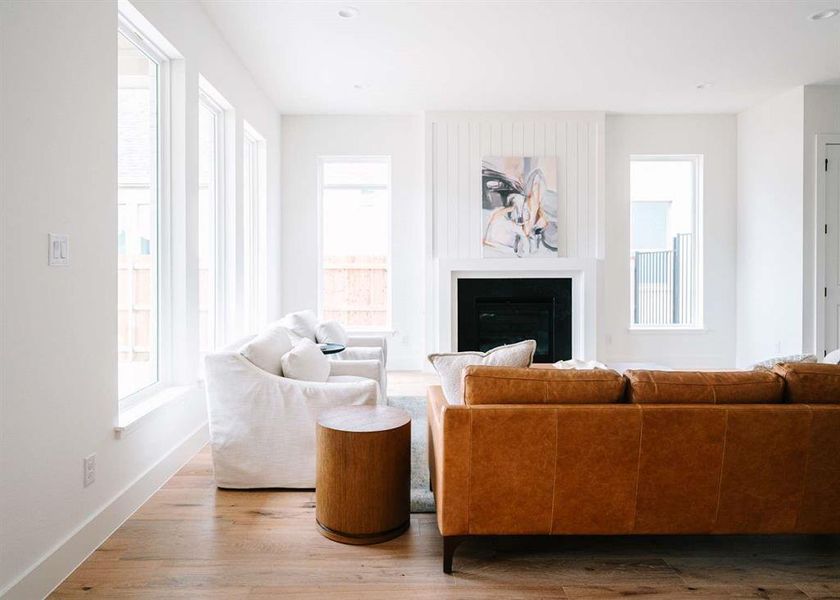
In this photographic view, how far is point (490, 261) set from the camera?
625 cm

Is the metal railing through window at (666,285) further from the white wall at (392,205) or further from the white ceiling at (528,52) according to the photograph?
the white wall at (392,205)

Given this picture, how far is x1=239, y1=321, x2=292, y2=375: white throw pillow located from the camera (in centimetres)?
314

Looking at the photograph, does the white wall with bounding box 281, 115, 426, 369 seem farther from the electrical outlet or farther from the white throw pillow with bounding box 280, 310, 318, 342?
the electrical outlet

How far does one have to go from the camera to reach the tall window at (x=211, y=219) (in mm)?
4242

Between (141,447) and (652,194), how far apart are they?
19.4 ft

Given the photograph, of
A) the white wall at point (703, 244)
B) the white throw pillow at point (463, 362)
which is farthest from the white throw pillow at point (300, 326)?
the white wall at point (703, 244)

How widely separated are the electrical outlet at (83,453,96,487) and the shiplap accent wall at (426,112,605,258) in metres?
4.38

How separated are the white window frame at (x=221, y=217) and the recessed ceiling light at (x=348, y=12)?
3.76 ft

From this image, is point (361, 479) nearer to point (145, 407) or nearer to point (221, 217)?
point (145, 407)

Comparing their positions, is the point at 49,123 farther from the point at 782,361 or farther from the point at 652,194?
the point at 652,194

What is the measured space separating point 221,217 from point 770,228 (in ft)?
17.6

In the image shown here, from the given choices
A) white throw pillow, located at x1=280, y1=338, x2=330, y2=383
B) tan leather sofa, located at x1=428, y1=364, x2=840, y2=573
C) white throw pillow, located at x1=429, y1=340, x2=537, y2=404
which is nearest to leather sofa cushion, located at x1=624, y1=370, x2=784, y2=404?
tan leather sofa, located at x1=428, y1=364, x2=840, y2=573

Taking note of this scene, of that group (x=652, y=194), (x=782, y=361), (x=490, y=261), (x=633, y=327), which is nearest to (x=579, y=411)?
(x=782, y=361)

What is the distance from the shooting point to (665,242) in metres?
6.76
